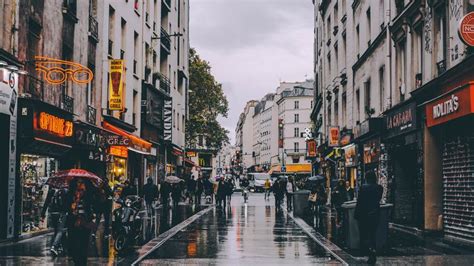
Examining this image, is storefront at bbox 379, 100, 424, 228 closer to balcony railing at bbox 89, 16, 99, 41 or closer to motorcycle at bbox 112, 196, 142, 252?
motorcycle at bbox 112, 196, 142, 252

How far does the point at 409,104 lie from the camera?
2100cm

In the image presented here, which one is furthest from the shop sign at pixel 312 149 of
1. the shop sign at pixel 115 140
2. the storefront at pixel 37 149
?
the storefront at pixel 37 149

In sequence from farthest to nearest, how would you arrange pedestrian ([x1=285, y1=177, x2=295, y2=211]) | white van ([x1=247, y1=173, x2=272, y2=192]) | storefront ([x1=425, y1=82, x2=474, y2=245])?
white van ([x1=247, y1=173, x2=272, y2=192]), pedestrian ([x1=285, y1=177, x2=295, y2=211]), storefront ([x1=425, y1=82, x2=474, y2=245])

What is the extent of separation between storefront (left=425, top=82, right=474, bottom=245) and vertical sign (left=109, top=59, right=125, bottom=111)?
1358 cm

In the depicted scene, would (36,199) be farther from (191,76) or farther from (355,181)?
(191,76)

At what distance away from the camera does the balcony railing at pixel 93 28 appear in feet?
86.8

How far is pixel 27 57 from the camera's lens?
750 inches

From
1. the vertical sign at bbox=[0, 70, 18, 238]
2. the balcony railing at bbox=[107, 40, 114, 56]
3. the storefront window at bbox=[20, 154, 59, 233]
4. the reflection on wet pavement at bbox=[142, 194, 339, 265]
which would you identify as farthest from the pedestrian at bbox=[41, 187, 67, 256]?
the balcony railing at bbox=[107, 40, 114, 56]

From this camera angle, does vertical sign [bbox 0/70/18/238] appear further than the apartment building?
No

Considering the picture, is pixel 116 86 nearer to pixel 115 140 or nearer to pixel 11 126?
pixel 115 140

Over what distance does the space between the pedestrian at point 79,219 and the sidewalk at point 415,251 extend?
567 cm

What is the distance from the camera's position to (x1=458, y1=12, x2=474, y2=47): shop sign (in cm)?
1440

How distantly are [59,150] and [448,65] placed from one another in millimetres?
11996

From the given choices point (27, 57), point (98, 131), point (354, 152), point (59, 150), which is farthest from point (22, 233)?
point (354, 152)
